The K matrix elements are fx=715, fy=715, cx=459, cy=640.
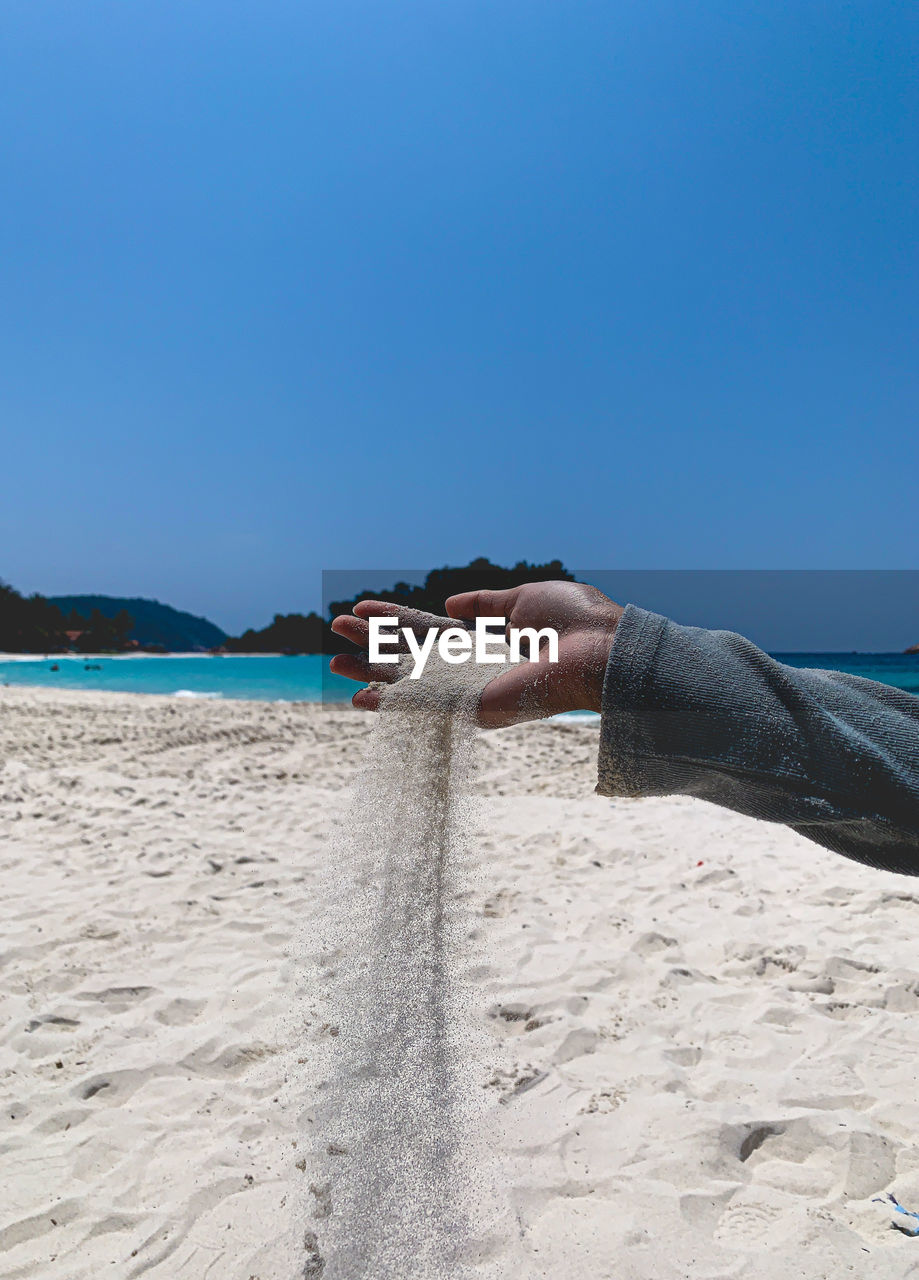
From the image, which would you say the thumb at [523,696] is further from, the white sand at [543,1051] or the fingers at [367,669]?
the white sand at [543,1051]

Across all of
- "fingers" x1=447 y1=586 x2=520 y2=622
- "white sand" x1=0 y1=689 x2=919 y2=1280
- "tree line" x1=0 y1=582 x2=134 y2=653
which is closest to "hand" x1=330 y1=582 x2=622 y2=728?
"fingers" x1=447 y1=586 x2=520 y2=622

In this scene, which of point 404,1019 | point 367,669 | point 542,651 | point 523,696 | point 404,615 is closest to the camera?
point 523,696

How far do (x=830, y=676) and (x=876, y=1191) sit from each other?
1.47 meters

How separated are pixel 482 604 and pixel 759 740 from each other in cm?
101

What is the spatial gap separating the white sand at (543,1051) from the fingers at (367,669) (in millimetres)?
1175

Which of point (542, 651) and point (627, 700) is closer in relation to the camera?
point (627, 700)

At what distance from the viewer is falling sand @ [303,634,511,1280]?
5.81 feet

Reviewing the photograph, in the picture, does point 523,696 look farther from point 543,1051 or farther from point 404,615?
point 543,1051

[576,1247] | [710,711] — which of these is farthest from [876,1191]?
[710,711]

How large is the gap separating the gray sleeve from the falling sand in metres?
0.55

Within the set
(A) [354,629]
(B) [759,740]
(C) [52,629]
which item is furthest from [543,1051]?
(C) [52,629]

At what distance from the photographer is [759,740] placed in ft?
4.12

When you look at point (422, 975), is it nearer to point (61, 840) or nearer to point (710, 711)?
point (710, 711)

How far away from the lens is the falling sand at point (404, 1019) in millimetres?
1770
